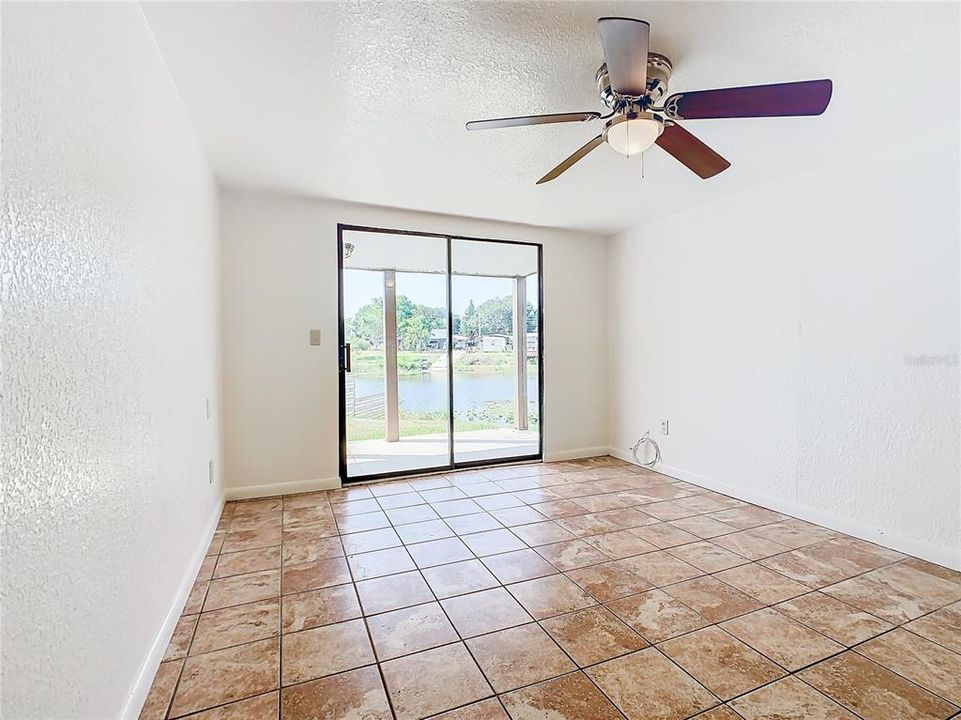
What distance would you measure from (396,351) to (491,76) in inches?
110

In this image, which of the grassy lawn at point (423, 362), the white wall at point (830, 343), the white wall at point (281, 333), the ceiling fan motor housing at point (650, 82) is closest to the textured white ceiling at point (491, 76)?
the ceiling fan motor housing at point (650, 82)

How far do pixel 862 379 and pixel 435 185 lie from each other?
2.95 meters

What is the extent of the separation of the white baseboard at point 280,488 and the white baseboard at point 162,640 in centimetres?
86

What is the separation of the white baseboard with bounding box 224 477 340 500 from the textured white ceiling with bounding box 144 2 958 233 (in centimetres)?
226

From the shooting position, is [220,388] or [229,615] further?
[220,388]

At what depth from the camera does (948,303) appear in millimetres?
2508

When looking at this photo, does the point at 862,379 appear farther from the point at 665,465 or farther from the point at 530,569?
the point at 530,569

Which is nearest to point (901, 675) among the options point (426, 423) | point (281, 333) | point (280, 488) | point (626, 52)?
point (626, 52)

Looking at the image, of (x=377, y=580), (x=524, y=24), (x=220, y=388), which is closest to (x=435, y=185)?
(x=524, y=24)

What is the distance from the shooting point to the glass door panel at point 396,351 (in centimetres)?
421

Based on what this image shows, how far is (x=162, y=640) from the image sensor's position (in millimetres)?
1806

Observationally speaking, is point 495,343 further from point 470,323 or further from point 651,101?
point 651,101

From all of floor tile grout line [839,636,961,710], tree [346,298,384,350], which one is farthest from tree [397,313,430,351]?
floor tile grout line [839,636,961,710]

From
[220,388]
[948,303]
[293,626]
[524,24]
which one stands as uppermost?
[524,24]
